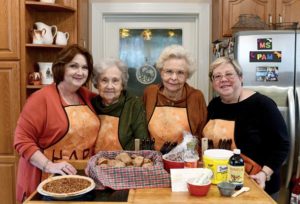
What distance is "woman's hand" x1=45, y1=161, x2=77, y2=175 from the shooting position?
1602 millimetres

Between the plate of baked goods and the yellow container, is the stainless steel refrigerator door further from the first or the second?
the plate of baked goods

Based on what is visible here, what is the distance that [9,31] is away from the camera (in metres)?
2.72

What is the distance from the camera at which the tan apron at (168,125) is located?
201 centimetres

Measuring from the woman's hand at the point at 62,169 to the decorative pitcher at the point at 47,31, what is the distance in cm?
146

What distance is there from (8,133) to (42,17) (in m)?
1.02

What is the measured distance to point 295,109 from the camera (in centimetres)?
256

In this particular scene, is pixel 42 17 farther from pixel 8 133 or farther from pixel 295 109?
pixel 295 109

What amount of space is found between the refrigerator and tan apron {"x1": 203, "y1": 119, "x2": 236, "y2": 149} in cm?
80

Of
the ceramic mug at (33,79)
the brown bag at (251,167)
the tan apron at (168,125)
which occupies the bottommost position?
the brown bag at (251,167)

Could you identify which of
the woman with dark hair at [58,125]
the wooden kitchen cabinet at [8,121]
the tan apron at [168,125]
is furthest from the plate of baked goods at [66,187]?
the wooden kitchen cabinet at [8,121]

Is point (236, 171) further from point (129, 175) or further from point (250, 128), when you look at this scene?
point (250, 128)

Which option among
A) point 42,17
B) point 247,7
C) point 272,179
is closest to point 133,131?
point 272,179

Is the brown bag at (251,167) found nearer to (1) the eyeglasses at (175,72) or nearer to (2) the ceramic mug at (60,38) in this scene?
(1) the eyeglasses at (175,72)

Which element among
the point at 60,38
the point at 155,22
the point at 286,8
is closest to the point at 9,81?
the point at 60,38
